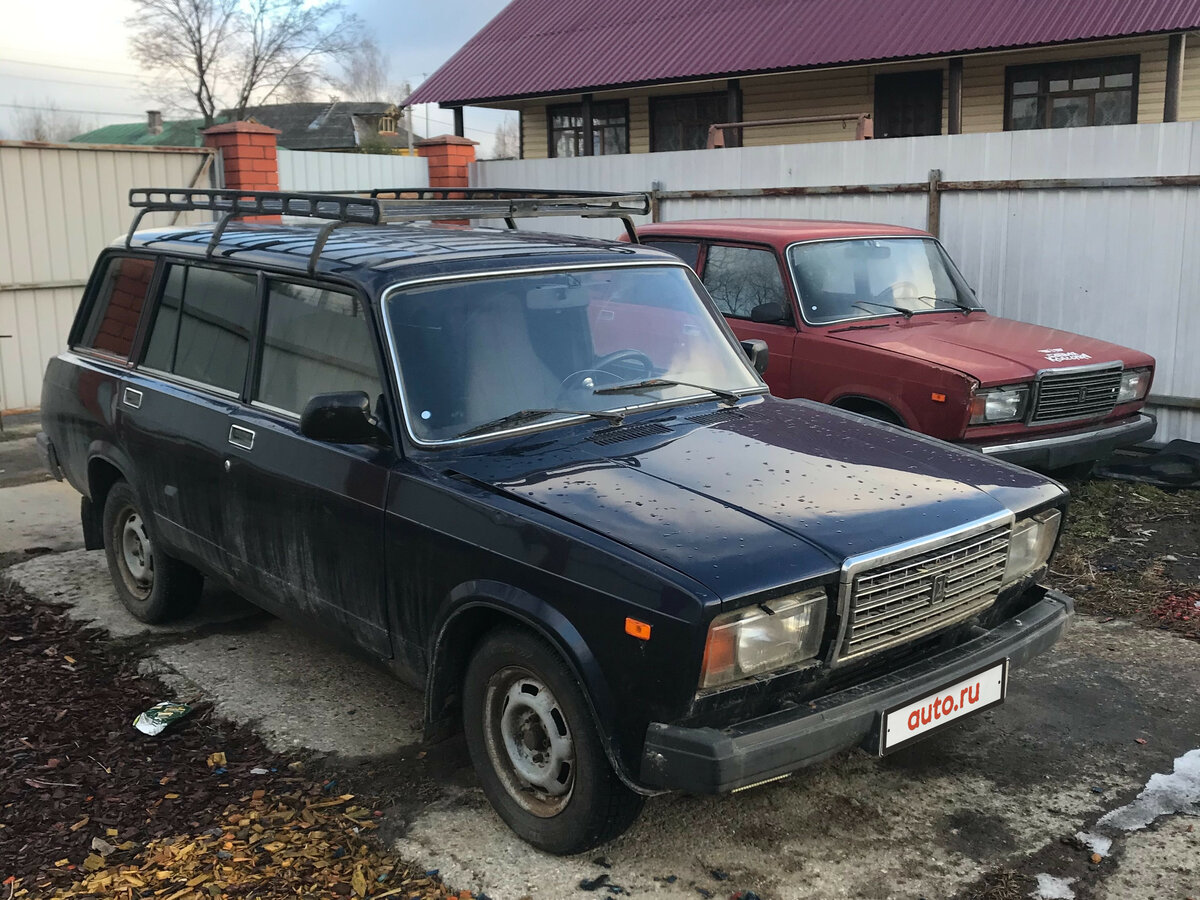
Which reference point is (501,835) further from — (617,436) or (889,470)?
(889,470)

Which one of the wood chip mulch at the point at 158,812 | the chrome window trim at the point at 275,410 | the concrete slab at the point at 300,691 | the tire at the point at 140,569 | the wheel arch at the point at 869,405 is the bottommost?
the concrete slab at the point at 300,691

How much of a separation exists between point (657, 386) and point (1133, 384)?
14.8ft

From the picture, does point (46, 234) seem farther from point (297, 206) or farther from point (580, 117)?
point (580, 117)

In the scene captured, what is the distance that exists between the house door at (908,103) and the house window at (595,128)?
5706mm

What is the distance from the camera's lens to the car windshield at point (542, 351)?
155 inches

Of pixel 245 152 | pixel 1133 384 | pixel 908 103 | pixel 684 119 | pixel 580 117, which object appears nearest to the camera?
pixel 1133 384

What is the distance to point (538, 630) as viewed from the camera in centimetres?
331

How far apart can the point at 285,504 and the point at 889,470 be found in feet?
7.22

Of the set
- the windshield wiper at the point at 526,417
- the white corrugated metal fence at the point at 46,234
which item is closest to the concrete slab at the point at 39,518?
the white corrugated metal fence at the point at 46,234

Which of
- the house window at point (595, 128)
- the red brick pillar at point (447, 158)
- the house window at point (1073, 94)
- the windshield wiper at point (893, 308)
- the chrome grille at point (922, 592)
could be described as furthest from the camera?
the house window at point (595, 128)

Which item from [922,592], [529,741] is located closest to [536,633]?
[529,741]

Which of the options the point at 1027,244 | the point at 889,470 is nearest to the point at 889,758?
the point at 889,470

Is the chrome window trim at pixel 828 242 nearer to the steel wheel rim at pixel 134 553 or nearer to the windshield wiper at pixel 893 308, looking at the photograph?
the windshield wiper at pixel 893 308

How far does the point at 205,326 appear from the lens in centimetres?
501
